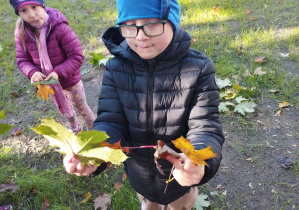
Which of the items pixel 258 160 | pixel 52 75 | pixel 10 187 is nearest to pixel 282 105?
pixel 258 160

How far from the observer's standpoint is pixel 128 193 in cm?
203

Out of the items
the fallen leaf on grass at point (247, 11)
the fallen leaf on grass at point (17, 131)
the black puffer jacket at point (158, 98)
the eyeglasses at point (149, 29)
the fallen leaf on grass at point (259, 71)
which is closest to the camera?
the eyeglasses at point (149, 29)

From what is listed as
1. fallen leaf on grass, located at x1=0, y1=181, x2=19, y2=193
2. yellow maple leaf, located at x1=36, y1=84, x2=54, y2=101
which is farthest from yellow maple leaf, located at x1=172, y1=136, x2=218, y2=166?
fallen leaf on grass, located at x1=0, y1=181, x2=19, y2=193

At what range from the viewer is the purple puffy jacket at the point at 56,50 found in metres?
2.06

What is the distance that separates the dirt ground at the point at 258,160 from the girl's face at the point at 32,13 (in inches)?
54.2

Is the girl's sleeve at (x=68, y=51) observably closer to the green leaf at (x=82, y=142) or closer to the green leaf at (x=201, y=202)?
the green leaf at (x=82, y=142)

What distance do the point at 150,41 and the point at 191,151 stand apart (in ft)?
1.79

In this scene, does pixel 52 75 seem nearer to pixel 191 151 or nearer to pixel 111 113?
pixel 111 113

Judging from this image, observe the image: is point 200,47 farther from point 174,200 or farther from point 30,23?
point 174,200

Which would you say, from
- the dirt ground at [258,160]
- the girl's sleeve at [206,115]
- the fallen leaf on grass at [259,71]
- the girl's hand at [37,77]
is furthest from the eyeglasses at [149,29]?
the fallen leaf on grass at [259,71]

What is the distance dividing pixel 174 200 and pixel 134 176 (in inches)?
11.6

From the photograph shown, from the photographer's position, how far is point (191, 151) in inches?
29.1

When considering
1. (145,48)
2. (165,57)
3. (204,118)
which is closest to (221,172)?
(204,118)

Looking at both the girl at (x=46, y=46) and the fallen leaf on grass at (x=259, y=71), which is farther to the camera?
the fallen leaf on grass at (x=259, y=71)
